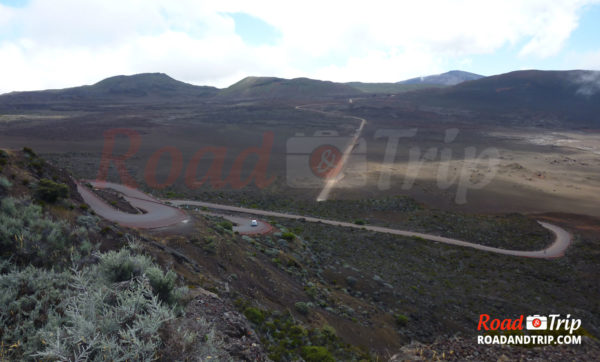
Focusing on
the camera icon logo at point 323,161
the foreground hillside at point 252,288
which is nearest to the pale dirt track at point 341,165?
the camera icon logo at point 323,161

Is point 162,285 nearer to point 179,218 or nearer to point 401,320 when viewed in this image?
point 179,218

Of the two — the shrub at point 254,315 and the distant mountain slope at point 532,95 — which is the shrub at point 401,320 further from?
the distant mountain slope at point 532,95

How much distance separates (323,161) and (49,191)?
4918cm

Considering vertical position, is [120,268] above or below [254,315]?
above

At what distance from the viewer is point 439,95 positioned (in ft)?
458

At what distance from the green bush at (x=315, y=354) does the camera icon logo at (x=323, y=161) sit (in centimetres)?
3467

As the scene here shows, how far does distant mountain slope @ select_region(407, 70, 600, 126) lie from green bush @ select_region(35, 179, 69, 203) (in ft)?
457

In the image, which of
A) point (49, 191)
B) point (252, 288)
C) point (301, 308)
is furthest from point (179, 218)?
point (301, 308)

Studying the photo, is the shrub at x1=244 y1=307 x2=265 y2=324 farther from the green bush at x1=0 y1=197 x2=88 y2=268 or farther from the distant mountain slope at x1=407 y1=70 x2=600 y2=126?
the distant mountain slope at x1=407 y1=70 x2=600 y2=126

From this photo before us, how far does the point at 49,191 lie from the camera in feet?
34.3

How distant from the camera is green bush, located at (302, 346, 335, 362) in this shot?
28.1 feet

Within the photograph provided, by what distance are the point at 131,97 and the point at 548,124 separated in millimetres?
198334

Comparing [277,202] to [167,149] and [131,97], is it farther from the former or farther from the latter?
[131,97]

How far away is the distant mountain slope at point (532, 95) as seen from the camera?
118 metres
